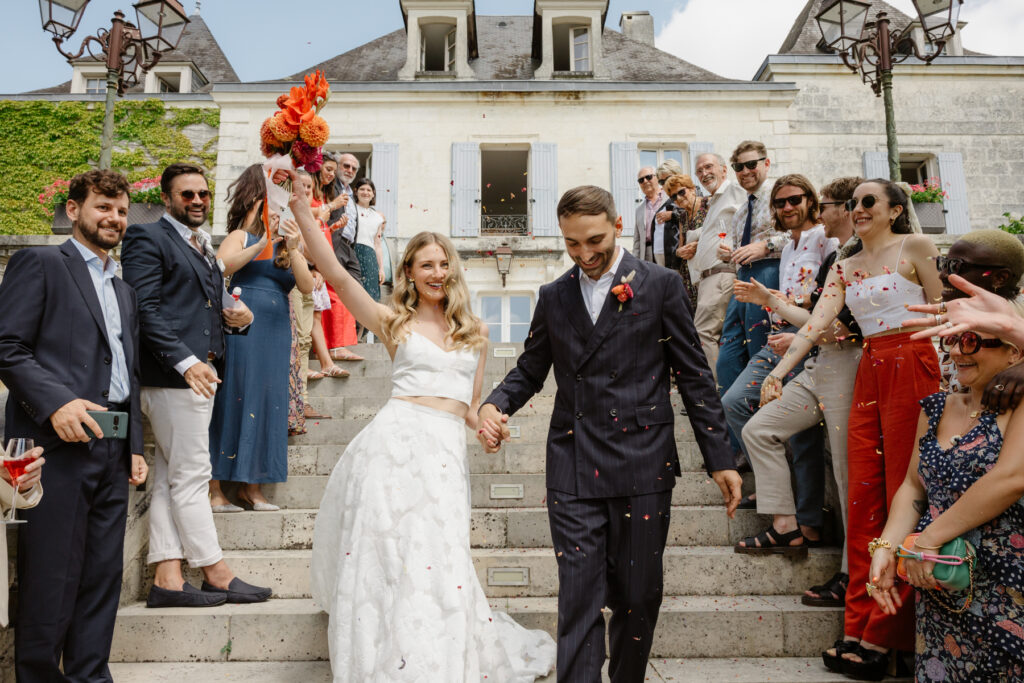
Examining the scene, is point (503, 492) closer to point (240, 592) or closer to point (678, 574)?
point (678, 574)

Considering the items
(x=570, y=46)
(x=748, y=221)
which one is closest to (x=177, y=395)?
(x=748, y=221)

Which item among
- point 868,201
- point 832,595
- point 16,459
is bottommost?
point 832,595

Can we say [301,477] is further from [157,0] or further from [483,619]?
[157,0]

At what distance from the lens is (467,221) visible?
15125mm

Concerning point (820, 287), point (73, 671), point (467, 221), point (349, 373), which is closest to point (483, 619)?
point (73, 671)

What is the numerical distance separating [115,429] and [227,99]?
1409 centimetres

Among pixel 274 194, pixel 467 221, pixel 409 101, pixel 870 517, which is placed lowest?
pixel 870 517

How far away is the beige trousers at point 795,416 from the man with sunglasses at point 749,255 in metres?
0.70

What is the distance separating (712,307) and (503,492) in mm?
2355

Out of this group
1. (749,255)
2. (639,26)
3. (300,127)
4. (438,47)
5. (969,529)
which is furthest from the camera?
(639,26)

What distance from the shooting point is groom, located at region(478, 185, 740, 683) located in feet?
9.00

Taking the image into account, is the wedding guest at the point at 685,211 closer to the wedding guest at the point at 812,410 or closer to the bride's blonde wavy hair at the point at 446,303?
the wedding guest at the point at 812,410

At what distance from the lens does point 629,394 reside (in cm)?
289

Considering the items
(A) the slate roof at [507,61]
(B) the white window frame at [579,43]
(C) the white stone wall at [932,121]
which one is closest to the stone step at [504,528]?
(C) the white stone wall at [932,121]
